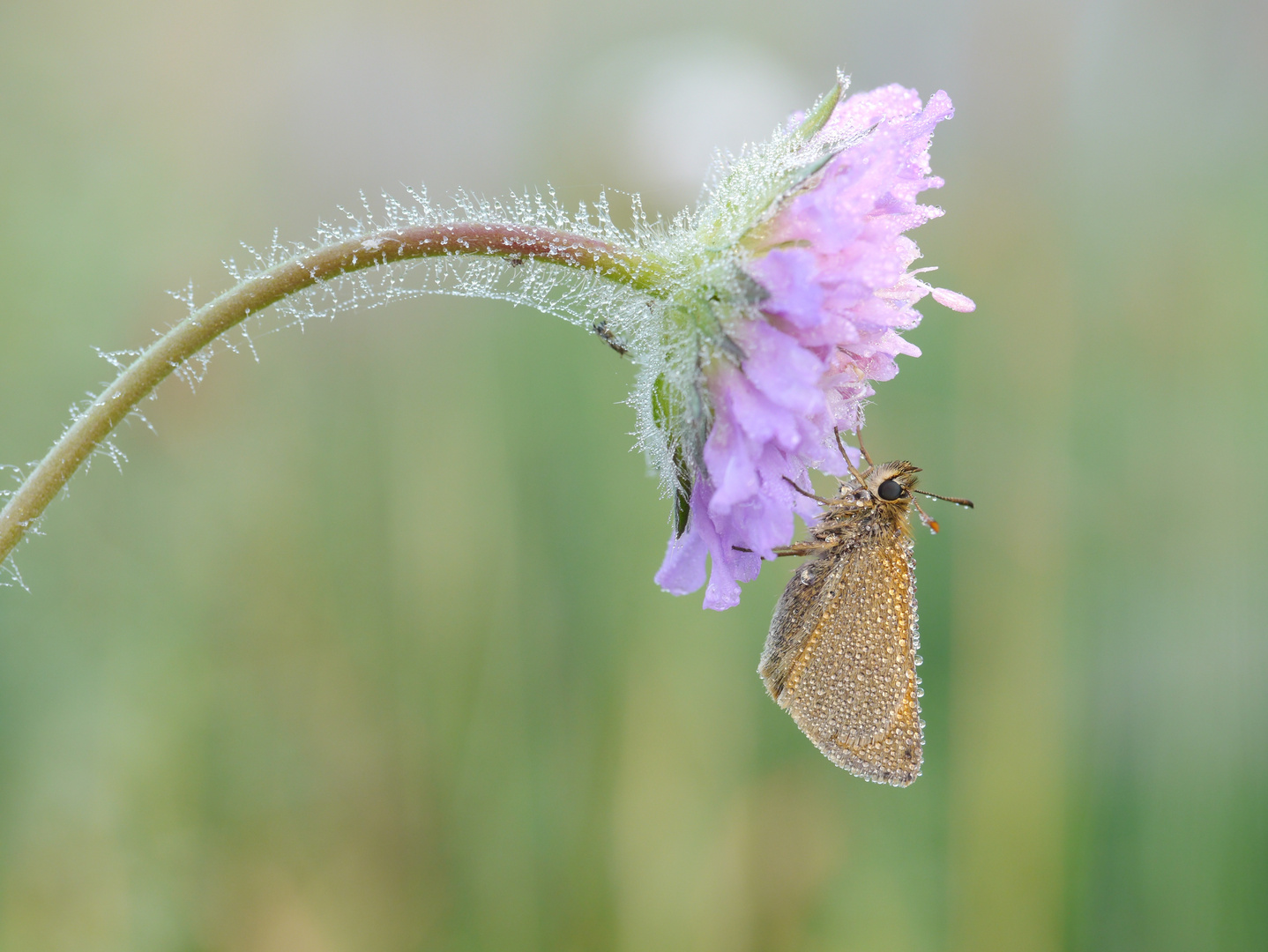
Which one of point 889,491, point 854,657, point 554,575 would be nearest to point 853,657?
point 854,657

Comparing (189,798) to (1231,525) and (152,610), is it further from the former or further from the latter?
(1231,525)

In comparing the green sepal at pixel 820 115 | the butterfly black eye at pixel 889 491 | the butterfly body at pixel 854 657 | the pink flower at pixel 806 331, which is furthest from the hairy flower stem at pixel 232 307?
the butterfly black eye at pixel 889 491

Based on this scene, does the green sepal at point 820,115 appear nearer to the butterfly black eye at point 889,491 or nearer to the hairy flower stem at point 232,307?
the hairy flower stem at point 232,307

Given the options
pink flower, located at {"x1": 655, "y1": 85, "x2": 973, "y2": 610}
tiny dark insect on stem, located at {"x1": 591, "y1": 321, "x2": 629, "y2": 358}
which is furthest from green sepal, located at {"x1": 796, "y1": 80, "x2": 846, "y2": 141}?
tiny dark insect on stem, located at {"x1": 591, "y1": 321, "x2": 629, "y2": 358}

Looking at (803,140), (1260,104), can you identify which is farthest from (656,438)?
(1260,104)

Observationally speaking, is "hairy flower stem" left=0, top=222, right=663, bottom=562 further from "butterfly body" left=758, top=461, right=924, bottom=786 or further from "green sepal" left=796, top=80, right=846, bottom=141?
"butterfly body" left=758, top=461, right=924, bottom=786

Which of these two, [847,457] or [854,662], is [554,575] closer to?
[854,662]

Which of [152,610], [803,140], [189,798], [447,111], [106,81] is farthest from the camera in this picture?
[447,111]
